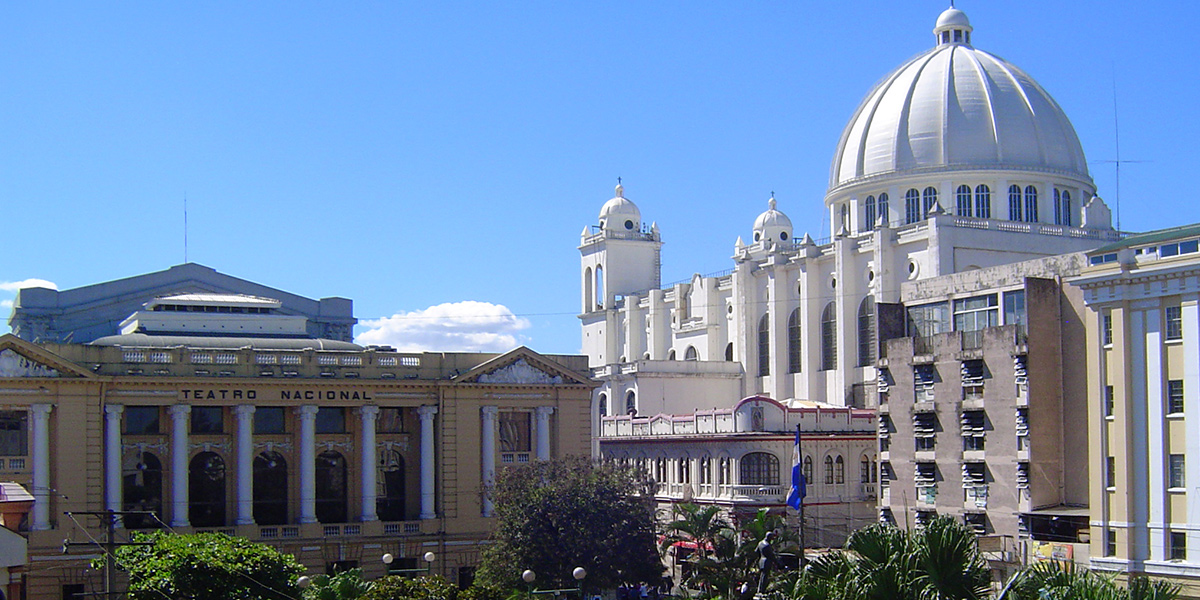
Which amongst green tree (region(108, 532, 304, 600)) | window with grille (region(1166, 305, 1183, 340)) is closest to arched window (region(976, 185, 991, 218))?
window with grille (region(1166, 305, 1183, 340))

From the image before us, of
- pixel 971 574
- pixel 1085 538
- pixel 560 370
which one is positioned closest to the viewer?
pixel 971 574

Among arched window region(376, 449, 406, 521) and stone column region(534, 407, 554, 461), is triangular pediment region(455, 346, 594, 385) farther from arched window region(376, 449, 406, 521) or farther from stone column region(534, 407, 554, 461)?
arched window region(376, 449, 406, 521)

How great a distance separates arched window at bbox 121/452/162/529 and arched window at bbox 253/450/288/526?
3845 millimetres

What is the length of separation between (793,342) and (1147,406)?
4560 centimetres

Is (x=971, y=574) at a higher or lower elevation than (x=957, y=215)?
lower

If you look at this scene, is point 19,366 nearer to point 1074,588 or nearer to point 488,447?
point 488,447

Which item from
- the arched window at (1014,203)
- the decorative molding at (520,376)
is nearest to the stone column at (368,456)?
the decorative molding at (520,376)

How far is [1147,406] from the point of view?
4541 cm

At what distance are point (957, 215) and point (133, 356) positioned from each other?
153 ft

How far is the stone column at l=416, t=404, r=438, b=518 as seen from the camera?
61156 mm

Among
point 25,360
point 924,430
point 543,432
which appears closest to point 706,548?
point 924,430

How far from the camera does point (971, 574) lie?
31.2 m

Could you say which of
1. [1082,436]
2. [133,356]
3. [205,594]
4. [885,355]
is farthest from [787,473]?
[205,594]

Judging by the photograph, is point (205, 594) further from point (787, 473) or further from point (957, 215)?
point (957, 215)
